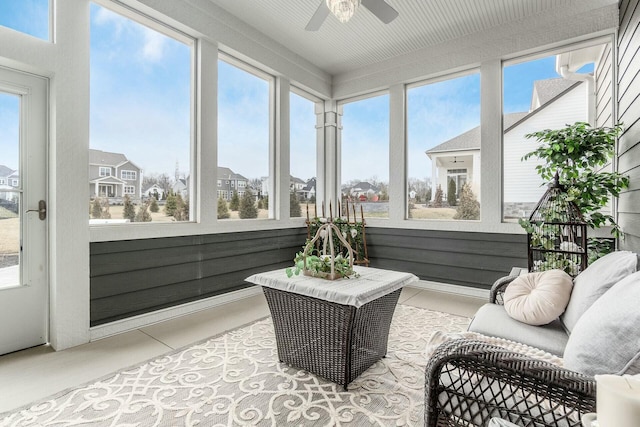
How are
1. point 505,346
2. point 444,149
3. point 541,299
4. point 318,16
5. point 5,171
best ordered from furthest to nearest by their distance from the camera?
point 444,149, point 318,16, point 5,171, point 541,299, point 505,346

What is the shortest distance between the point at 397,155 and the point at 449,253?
152 cm

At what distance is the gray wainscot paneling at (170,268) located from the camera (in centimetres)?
279

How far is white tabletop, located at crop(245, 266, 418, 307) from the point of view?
1.87 metres

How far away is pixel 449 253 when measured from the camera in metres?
4.21

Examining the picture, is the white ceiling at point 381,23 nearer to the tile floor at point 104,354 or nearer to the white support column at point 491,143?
the white support column at point 491,143

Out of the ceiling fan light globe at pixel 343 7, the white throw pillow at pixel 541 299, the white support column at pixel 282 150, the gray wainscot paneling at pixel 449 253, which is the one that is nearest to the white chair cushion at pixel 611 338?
Result: the white throw pillow at pixel 541 299

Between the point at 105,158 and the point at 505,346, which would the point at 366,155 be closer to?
the point at 105,158

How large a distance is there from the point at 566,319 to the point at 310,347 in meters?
1.42

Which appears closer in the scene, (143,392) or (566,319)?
(566,319)

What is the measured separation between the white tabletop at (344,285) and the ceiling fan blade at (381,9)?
2.02m

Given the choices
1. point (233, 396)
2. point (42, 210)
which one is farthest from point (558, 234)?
point (42, 210)

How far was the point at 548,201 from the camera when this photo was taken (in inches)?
114

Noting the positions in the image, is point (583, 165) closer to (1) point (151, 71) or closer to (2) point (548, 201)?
(2) point (548, 201)

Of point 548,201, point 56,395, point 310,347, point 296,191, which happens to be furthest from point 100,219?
point 548,201
